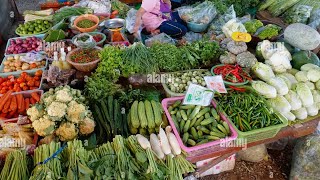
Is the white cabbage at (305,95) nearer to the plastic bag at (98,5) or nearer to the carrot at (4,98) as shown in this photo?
the carrot at (4,98)

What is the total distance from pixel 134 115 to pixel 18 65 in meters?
2.27

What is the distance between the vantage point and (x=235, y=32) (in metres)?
4.04

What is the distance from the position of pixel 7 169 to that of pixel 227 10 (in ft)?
14.8

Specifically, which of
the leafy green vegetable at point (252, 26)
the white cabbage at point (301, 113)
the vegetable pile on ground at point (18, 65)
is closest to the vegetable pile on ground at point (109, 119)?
the vegetable pile on ground at point (18, 65)

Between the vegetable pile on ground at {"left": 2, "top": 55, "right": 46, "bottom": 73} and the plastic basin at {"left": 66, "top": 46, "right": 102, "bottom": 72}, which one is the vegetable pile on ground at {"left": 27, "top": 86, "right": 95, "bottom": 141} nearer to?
the plastic basin at {"left": 66, "top": 46, "right": 102, "bottom": 72}

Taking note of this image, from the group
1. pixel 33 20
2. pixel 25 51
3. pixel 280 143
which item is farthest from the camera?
pixel 33 20

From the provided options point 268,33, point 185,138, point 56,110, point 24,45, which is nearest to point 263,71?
point 268,33

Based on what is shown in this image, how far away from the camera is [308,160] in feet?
11.3

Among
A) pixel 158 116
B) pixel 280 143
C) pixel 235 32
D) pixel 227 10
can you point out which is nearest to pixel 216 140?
pixel 158 116

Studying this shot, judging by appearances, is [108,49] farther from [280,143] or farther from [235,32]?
[280,143]

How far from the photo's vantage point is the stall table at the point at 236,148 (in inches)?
114

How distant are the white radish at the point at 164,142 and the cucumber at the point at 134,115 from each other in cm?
31

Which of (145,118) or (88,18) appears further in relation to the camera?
(88,18)

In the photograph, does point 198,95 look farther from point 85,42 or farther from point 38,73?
point 38,73
